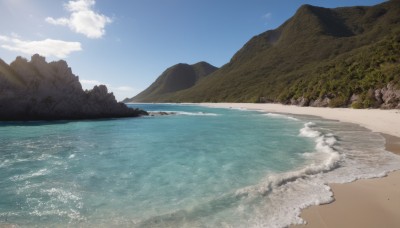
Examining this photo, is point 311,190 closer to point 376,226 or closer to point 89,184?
point 376,226

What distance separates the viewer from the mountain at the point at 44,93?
46844mm

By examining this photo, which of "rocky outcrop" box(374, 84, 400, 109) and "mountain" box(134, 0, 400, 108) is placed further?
"mountain" box(134, 0, 400, 108)

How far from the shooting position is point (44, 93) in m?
49.2

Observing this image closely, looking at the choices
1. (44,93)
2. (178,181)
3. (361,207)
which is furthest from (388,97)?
(44,93)

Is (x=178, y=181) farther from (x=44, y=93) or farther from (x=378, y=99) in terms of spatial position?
(x=378, y=99)

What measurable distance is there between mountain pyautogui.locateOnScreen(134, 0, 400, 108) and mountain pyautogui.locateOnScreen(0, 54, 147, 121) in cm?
5339

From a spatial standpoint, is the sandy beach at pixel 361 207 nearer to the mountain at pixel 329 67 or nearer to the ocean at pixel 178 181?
the ocean at pixel 178 181

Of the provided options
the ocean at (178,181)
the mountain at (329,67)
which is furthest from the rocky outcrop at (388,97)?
the ocean at (178,181)

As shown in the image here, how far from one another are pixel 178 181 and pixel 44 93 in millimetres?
46551

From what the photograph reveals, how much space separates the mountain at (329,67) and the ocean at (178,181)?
135ft

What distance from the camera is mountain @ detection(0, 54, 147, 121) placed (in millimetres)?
46844

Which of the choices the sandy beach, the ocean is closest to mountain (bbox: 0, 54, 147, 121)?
the ocean

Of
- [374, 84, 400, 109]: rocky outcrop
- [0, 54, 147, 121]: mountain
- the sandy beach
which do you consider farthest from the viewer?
[0, 54, 147, 121]: mountain

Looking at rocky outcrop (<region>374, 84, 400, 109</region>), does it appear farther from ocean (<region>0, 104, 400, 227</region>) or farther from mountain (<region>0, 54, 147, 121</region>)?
mountain (<region>0, 54, 147, 121</region>)
